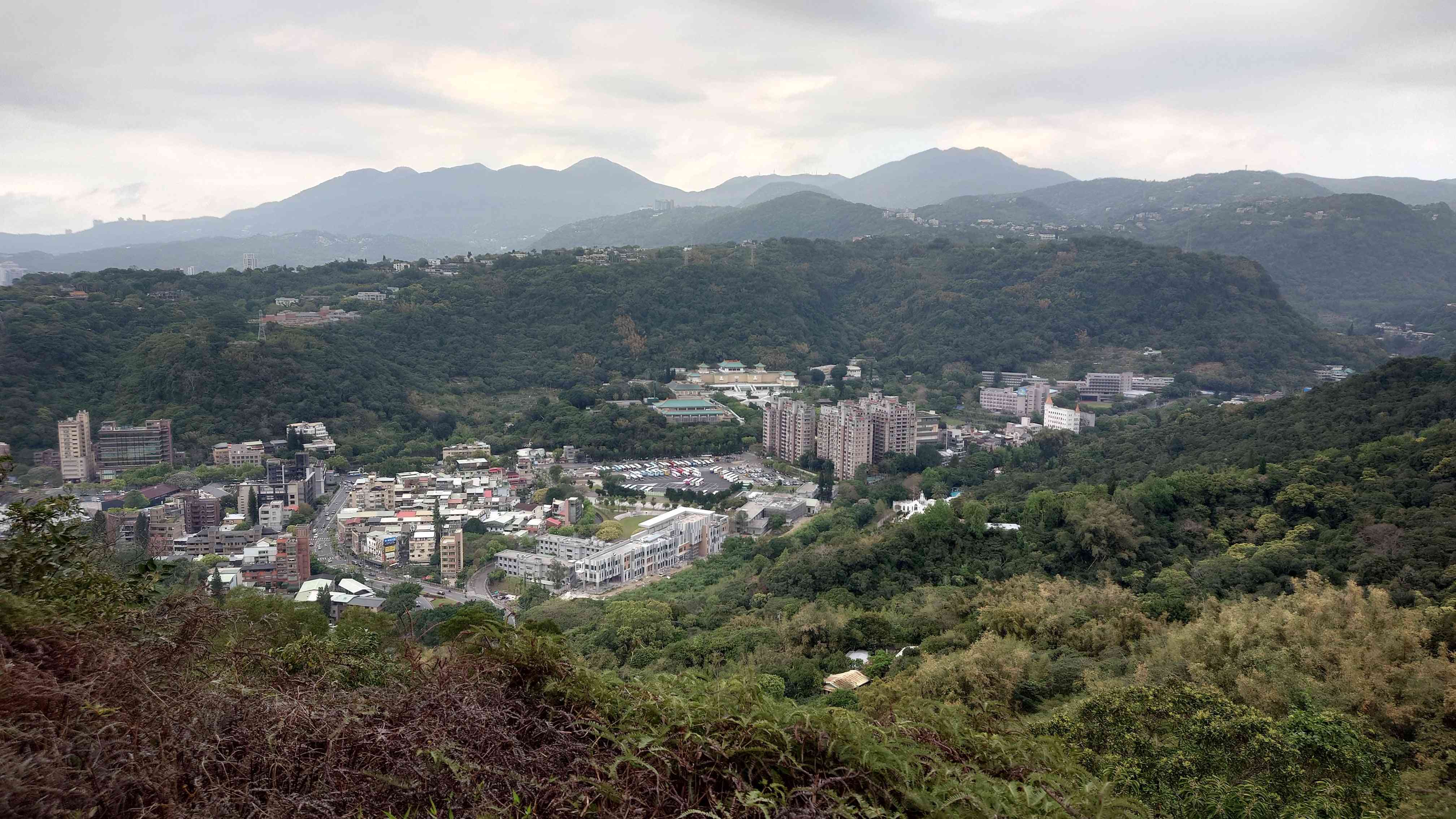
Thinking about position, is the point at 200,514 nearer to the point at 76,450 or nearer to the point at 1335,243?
the point at 76,450

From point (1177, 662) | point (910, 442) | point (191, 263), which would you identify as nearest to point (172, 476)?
point (910, 442)

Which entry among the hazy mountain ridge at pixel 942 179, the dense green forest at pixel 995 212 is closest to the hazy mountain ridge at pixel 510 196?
the hazy mountain ridge at pixel 942 179

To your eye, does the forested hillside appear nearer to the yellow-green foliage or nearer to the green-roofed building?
the green-roofed building

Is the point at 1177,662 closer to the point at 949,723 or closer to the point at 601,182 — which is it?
the point at 949,723

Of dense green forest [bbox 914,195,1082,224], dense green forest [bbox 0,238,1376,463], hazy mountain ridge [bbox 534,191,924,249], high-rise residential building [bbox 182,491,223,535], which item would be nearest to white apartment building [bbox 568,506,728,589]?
dense green forest [bbox 0,238,1376,463]

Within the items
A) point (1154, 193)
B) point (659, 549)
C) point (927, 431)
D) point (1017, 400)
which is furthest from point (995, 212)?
point (659, 549)

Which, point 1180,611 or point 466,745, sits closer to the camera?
point 466,745
